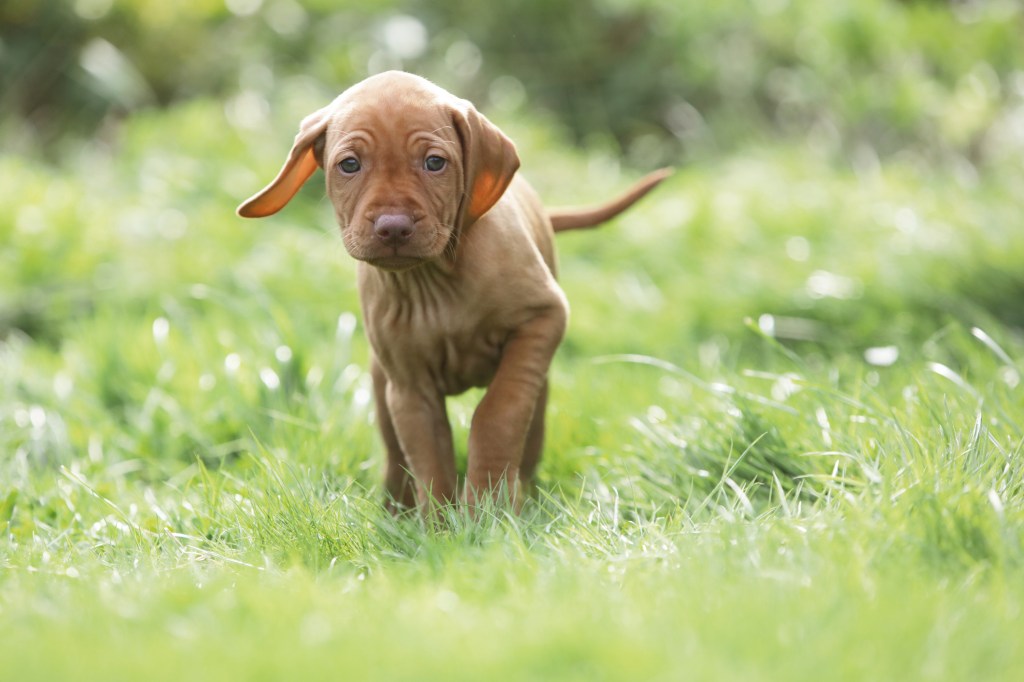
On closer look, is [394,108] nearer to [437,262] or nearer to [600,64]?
[437,262]

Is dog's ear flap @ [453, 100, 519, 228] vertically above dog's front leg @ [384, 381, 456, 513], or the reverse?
dog's ear flap @ [453, 100, 519, 228]

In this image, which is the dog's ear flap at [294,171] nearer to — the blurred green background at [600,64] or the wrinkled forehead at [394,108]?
the wrinkled forehead at [394,108]

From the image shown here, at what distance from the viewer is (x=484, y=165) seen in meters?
2.97

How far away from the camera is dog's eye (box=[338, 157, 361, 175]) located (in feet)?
9.39

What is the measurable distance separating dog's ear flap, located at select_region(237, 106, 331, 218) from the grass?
0.28m

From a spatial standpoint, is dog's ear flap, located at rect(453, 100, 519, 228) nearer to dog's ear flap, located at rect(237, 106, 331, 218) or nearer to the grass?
dog's ear flap, located at rect(237, 106, 331, 218)

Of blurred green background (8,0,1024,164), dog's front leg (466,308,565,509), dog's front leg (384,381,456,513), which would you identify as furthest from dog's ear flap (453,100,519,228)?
blurred green background (8,0,1024,164)

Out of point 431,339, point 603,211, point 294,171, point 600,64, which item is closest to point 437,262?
point 431,339

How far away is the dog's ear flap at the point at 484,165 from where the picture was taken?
9.67 ft

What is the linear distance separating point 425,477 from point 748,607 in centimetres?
115

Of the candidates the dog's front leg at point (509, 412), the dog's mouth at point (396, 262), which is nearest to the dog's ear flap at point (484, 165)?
the dog's mouth at point (396, 262)

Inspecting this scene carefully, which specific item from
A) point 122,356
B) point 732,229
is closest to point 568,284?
point 732,229

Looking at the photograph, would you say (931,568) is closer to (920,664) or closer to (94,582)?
(920,664)

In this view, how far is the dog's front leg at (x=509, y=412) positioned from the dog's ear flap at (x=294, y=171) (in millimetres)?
672
